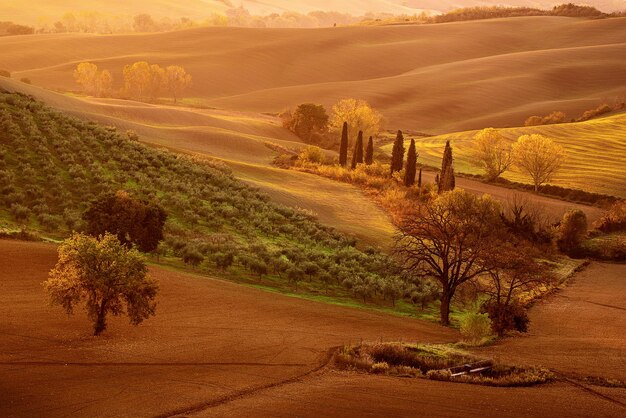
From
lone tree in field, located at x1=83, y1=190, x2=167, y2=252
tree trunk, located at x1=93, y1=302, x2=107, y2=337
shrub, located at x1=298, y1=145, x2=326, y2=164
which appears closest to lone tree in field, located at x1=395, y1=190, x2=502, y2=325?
lone tree in field, located at x1=83, y1=190, x2=167, y2=252

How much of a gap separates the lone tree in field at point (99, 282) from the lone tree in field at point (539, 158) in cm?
6235

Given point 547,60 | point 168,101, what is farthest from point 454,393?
point 547,60

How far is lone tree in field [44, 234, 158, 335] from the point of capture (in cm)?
2553

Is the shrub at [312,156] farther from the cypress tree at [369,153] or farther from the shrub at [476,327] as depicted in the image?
the shrub at [476,327]

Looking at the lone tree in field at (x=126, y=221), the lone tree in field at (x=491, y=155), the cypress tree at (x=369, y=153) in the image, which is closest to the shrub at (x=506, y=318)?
the lone tree in field at (x=126, y=221)

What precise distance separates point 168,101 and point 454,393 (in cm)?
12975

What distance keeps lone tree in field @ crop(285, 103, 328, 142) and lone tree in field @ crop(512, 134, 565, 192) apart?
124 ft

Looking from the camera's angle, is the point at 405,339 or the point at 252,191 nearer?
the point at 405,339

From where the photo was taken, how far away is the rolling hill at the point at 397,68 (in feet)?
468

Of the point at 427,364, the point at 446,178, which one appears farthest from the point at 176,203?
the point at 446,178

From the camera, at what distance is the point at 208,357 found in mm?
24078

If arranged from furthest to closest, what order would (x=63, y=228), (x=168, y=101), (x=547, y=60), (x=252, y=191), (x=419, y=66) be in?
(x=419, y=66)
(x=547, y=60)
(x=168, y=101)
(x=252, y=191)
(x=63, y=228)

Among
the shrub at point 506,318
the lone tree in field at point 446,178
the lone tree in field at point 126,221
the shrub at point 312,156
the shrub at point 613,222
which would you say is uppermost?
the shrub at point 312,156

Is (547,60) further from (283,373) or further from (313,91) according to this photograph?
(283,373)
